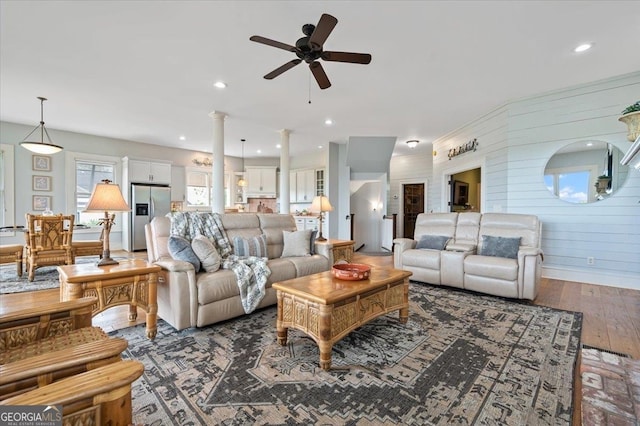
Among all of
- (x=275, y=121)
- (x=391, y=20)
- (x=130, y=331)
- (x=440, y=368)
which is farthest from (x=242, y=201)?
(x=440, y=368)

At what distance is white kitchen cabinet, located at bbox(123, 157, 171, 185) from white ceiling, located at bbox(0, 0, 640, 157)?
153cm

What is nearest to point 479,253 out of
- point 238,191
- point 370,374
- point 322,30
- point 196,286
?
point 370,374

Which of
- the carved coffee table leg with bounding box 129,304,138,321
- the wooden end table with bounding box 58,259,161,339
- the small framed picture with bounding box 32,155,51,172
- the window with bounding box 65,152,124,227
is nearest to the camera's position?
the wooden end table with bounding box 58,259,161,339

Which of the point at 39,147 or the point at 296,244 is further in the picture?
the point at 39,147

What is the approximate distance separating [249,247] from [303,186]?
207 inches

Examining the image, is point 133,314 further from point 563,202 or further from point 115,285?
point 563,202

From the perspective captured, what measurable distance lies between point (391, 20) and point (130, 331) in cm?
367

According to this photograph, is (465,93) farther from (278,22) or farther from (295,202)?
(295,202)

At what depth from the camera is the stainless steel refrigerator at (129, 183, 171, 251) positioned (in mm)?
6887

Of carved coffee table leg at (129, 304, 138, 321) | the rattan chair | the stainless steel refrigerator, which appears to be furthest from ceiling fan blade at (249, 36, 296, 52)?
the stainless steel refrigerator

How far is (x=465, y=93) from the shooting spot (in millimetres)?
4316

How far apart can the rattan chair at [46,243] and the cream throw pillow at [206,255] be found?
9.73 feet

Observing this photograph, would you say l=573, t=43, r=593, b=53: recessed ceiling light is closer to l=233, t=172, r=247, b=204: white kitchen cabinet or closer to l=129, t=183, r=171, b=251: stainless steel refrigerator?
l=233, t=172, r=247, b=204: white kitchen cabinet

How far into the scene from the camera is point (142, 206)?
23.1ft
